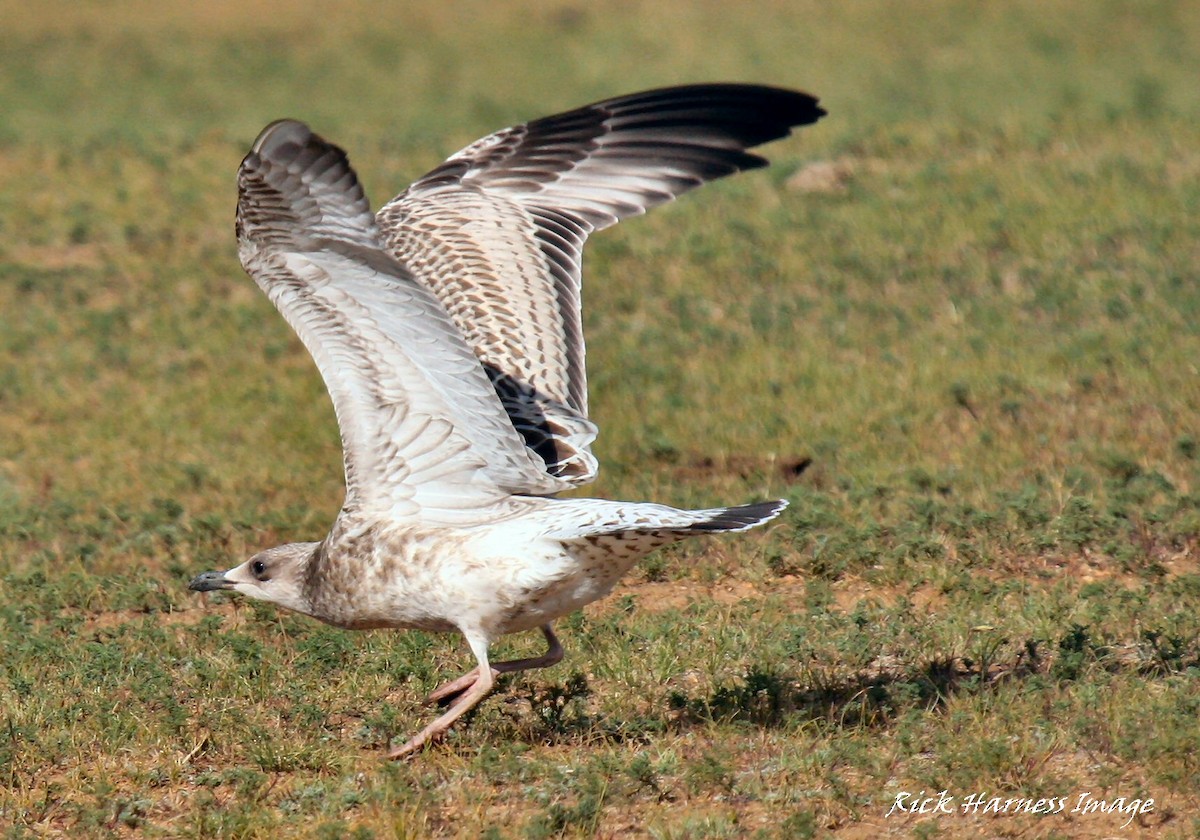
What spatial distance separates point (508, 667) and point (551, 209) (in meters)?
1.95

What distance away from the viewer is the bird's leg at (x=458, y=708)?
5.07 m

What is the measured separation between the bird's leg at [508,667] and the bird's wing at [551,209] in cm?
58

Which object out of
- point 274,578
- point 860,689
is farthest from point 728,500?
point 274,578

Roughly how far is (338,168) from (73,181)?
26.7ft

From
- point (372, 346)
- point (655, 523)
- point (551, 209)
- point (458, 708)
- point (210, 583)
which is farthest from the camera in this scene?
point (551, 209)

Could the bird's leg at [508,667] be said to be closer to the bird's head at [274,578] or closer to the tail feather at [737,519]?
the bird's head at [274,578]

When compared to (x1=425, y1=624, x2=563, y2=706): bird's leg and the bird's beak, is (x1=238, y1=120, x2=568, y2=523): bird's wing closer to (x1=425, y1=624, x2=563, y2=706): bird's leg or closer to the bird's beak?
(x1=425, y1=624, x2=563, y2=706): bird's leg

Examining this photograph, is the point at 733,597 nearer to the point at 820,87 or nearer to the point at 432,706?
the point at 432,706

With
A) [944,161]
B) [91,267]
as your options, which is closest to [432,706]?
[91,267]

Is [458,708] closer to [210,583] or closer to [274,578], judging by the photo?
[274,578]

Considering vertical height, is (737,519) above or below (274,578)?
above

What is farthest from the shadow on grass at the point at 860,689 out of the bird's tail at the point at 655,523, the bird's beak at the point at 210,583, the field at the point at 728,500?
the bird's beak at the point at 210,583

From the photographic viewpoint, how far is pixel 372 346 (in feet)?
16.4

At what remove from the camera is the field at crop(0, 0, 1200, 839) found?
477 cm
